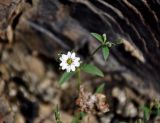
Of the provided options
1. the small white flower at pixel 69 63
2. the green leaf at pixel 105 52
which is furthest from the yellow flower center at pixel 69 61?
the green leaf at pixel 105 52

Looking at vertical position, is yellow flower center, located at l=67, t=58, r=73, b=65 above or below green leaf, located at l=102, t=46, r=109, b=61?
above

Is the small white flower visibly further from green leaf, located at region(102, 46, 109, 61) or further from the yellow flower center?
green leaf, located at region(102, 46, 109, 61)

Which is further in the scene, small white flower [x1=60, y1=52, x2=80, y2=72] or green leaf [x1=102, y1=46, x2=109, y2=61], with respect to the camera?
small white flower [x1=60, y1=52, x2=80, y2=72]

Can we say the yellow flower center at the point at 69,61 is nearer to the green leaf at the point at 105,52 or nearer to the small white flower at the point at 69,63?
the small white flower at the point at 69,63

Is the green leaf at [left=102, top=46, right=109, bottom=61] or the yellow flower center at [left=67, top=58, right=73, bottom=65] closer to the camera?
the green leaf at [left=102, top=46, right=109, bottom=61]

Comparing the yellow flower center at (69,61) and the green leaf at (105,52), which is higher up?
the yellow flower center at (69,61)

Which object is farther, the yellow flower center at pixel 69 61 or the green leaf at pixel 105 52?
the yellow flower center at pixel 69 61

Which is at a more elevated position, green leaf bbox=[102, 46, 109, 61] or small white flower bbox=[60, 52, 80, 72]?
small white flower bbox=[60, 52, 80, 72]

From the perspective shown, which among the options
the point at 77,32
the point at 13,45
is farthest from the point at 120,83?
the point at 13,45

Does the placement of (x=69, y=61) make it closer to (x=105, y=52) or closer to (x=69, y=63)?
(x=69, y=63)

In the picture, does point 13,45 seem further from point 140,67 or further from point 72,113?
point 140,67

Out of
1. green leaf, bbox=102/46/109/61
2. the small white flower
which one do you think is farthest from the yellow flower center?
green leaf, bbox=102/46/109/61
